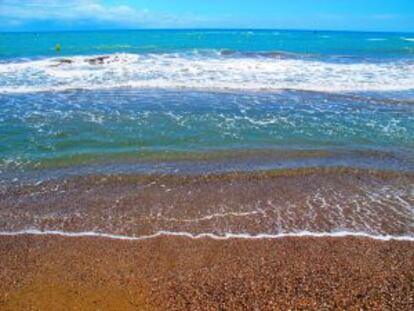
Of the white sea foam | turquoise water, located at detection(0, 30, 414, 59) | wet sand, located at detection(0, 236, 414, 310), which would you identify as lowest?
turquoise water, located at detection(0, 30, 414, 59)

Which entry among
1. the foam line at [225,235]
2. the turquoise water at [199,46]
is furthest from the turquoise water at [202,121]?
the turquoise water at [199,46]

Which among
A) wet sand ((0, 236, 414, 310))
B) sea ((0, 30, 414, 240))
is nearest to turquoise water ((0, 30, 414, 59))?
sea ((0, 30, 414, 240))

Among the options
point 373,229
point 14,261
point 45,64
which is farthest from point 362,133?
point 45,64

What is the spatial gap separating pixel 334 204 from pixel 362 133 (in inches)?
248

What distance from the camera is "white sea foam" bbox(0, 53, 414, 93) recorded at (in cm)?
2527

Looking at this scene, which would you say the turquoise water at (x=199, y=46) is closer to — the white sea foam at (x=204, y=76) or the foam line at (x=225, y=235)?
the white sea foam at (x=204, y=76)

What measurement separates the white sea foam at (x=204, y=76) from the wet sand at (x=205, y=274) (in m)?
17.5

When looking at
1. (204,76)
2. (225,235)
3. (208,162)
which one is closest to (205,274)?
(225,235)

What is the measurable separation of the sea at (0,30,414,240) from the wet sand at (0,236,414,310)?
1.69 ft

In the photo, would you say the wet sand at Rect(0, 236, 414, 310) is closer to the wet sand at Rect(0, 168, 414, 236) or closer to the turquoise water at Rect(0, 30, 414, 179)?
the wet sand at Rect(0, 168, 414, 236)

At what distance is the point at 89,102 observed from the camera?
2080cm

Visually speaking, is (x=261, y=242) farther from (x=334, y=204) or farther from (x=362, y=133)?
(x=362, y=133)

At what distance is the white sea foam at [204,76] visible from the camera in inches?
995

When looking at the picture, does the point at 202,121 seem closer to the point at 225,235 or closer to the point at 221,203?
the point at 221,203
